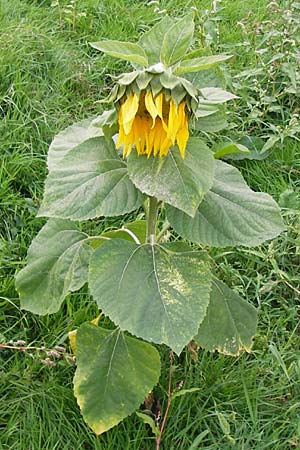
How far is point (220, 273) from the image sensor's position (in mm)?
2635

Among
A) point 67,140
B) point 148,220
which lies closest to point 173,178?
point 148,220

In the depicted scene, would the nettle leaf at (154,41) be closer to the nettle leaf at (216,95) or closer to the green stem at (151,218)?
the nettle leaf at (216,95)

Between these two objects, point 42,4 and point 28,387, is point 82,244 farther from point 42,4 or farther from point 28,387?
point 42,4

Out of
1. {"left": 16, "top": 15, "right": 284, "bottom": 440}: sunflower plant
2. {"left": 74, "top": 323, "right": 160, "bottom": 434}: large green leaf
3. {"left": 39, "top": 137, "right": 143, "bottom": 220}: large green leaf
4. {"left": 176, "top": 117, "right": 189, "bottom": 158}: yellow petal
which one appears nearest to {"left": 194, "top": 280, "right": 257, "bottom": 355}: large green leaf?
{"left": 16, "top": 15, "right": 284, "bottom": 440}: sunflower plant

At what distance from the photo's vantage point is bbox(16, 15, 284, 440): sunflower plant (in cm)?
164

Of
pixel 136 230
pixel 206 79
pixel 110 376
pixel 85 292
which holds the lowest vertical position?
pixel 85 292

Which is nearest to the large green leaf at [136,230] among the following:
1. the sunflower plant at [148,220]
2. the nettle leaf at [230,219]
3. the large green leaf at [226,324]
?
the sunflower plant at [148,220]

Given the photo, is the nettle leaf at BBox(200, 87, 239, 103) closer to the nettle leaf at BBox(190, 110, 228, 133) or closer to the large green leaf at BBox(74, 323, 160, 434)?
the nettle leaf at BBox(190, 110, 228, 133)

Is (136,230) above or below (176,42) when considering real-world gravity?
below

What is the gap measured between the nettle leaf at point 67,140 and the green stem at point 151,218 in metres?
0.23

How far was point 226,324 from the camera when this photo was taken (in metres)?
2.12

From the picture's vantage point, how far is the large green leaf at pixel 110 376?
2.01 metres

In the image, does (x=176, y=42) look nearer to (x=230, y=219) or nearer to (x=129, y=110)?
(x=129, y=110)

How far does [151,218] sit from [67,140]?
1.00 feet
